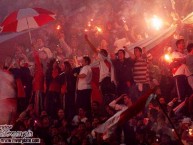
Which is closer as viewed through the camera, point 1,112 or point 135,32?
point 1,112

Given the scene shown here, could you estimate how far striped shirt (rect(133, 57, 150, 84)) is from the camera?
9836mm

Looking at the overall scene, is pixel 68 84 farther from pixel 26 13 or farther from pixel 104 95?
pixel 26 13

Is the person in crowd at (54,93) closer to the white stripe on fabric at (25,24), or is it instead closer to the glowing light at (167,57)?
the white stripe on fabric at (25,24)

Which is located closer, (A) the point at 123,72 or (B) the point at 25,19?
(A) the point at 123,72

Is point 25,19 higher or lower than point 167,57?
higher

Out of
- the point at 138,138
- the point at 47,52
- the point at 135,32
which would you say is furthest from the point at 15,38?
the point at 138,138

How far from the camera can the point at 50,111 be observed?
34.2 feet

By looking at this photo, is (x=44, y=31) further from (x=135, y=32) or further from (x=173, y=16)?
(x=173, y=16)

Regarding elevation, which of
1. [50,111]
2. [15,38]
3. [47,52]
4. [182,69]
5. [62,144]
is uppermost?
[15,38]

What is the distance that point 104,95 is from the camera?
10078 millimetres

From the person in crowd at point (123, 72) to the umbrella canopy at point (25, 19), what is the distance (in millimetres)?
2370

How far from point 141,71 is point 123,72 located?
1.52ft

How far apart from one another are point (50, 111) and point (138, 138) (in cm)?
324

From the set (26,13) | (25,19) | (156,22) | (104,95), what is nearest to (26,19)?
(25,19)
